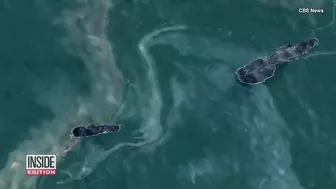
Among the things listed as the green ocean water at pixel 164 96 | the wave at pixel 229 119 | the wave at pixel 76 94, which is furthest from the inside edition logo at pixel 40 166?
the wave at pixel 229 119

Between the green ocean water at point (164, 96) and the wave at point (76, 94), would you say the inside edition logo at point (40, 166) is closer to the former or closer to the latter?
the wave at point (76, 94)

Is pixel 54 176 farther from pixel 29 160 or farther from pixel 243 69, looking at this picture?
pixel 243 69

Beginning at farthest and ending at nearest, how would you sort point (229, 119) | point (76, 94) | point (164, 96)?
point (164, 96)
point (229, 119)
point (76, 94)

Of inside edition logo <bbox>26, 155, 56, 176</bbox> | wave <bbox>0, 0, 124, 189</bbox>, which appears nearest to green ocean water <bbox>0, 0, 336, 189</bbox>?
wave <bbox>0, 0, 124, 189</bbox>

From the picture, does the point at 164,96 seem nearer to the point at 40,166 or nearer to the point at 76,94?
the point at 76,94

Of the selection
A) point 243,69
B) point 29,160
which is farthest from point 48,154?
point 243,69

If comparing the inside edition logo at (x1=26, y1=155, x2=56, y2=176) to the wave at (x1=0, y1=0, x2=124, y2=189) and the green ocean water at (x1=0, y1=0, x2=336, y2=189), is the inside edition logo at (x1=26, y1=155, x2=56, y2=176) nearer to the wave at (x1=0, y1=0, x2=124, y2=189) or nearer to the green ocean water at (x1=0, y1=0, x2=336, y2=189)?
the wave at (x1=0, y1=0, x2=124, y2=189)

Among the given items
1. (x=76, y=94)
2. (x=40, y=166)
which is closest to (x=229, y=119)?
(x=76, y=94)
